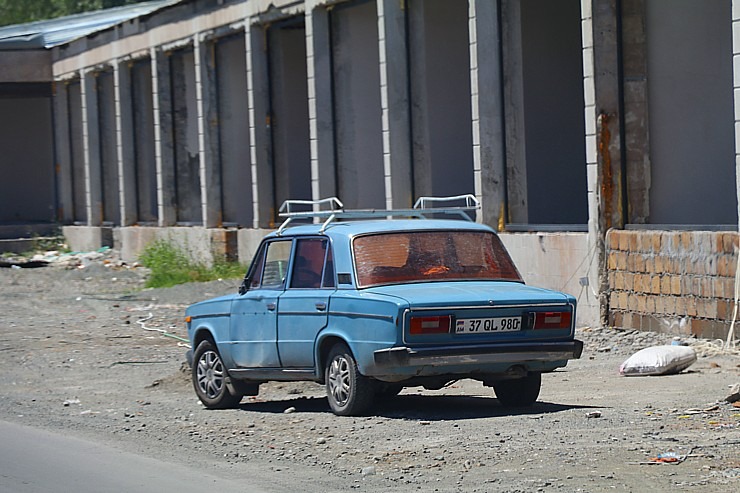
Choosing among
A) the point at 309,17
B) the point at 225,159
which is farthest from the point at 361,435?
the point at 225,159

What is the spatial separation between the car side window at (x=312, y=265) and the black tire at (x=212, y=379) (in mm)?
1332

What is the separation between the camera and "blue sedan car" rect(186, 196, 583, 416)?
9.69 metres

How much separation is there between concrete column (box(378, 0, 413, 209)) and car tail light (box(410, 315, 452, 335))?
12454mm

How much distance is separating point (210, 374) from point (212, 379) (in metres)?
0.05

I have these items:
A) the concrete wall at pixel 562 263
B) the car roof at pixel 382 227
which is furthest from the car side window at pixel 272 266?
the concrete wall at pixel 562 263

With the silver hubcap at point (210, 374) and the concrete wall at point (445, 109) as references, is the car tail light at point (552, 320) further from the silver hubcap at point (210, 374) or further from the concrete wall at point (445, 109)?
the concrete wall at point (445, 109)

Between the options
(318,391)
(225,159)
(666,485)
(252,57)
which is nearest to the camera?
(666,485)

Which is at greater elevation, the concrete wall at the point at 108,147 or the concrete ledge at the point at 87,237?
the concrete wall at the point at 108,147

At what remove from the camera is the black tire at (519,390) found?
34.5 feet

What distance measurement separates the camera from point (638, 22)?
1636 centimetres

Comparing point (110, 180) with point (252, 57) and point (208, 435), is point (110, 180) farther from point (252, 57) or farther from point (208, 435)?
point (208, 435)

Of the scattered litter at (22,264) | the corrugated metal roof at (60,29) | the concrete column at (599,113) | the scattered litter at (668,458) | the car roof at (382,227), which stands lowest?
the scattered litter at (668,458)

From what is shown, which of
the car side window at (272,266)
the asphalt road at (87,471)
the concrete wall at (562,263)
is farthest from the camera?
the concrete wall at (562,263)

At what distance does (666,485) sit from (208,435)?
415 cm
